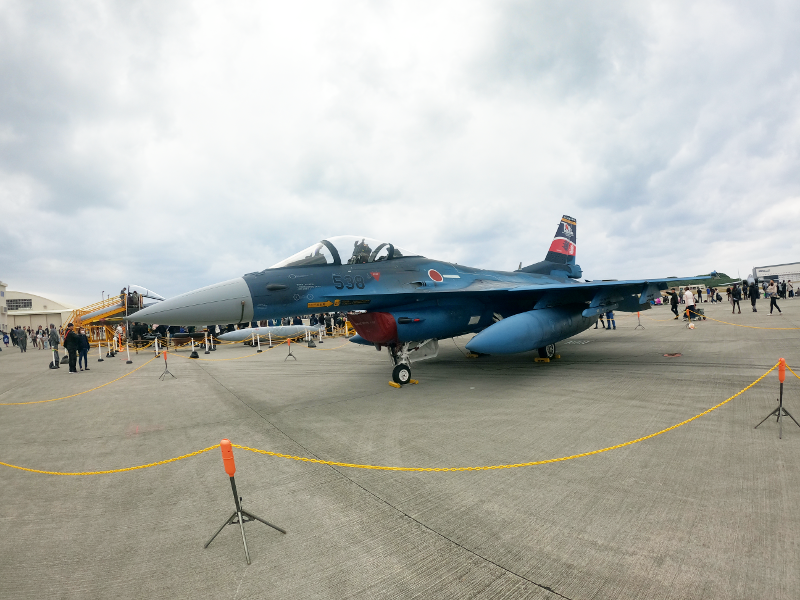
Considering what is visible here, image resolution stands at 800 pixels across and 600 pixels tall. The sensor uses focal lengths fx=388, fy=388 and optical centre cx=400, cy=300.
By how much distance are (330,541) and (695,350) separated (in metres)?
10.7

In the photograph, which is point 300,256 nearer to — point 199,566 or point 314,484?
point 314,484

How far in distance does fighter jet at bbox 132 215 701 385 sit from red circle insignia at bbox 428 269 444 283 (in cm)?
3

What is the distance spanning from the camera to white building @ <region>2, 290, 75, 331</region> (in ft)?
188

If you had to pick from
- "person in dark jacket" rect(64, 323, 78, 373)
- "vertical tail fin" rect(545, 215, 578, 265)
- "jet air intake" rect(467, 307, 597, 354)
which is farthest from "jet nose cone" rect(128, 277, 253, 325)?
"vertical tail fin" rect(545, 215, 578, 265)

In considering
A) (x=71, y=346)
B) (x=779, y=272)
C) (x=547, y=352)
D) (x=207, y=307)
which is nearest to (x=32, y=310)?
(x=71, y=346)

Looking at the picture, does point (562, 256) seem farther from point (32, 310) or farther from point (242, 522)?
point (32, 310)

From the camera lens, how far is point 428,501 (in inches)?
117

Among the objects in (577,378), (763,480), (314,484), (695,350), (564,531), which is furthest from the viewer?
(695,350)

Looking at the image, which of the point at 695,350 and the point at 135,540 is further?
the point at 695,350

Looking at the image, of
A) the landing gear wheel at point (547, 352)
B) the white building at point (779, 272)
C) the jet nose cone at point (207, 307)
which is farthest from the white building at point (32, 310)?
the white building at point (779, 272)

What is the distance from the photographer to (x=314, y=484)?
338 cm

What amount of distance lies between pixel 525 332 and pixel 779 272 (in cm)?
8472

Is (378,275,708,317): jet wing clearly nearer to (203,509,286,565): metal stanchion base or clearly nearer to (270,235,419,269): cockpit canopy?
(270,235,419,269): cockpit canopy

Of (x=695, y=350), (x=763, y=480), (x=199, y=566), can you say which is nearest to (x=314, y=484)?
(x=199, y=566)
